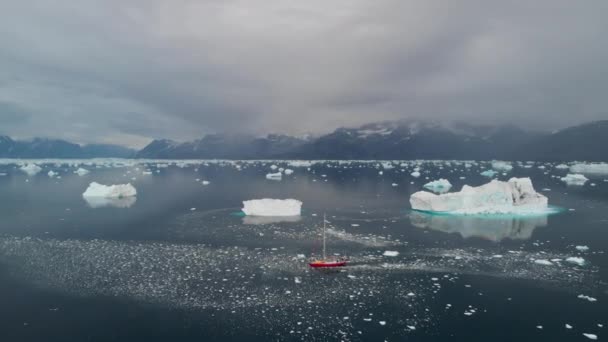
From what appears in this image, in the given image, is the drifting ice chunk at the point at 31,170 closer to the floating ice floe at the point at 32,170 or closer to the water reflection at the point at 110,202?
the floating ice floe at the point at 32,170

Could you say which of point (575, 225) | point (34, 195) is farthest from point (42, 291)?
point (34, 195)

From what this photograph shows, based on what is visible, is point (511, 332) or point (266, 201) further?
point (266, 201)

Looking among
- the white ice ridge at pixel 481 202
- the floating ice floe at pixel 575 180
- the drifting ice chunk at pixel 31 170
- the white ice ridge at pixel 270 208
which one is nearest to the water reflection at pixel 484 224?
the white ice ridge at pixel 481 202

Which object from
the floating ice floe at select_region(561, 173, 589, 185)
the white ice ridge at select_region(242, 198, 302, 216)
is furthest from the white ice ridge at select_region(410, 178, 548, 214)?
the floating ice floe at select_region(561, 173, 589, 185)

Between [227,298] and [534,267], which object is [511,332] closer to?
[534,267]

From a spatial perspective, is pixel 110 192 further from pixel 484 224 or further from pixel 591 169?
pixel 591 169

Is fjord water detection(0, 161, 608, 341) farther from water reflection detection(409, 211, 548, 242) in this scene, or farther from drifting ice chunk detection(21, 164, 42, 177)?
drifting ice chunk detection(21, 164, 42, 177)

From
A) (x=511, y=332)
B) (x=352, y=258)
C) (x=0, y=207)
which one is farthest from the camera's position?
(x=0, y=207)
